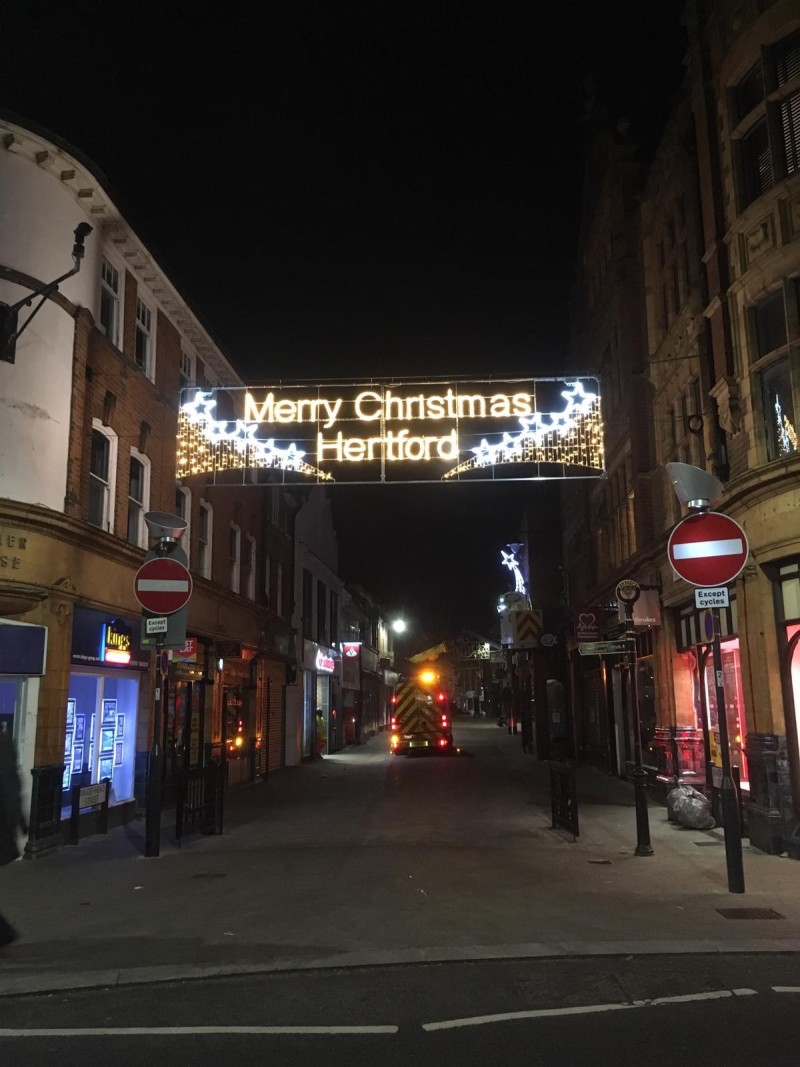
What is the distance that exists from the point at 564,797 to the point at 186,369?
12.2m

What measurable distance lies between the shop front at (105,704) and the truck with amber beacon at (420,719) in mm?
17140

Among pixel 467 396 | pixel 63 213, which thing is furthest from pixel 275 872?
pixel 63 213

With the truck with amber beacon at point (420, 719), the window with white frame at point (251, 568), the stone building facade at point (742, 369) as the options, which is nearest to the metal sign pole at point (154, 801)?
the stone building facade at point (742, 369)

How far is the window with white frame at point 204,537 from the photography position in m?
19.7

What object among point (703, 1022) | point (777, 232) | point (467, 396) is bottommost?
point (703, 1022)

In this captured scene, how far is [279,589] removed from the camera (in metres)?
27.2

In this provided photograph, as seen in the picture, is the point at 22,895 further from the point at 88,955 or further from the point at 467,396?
the point at 467,396

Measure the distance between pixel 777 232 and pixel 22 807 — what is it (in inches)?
509

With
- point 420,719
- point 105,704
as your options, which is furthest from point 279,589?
point 105,704

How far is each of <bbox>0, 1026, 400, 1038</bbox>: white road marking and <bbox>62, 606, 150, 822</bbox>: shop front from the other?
→ 7.65m

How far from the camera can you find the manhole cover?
823 centimetres

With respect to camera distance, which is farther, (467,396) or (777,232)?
(467,396)

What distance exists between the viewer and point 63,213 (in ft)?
44.4

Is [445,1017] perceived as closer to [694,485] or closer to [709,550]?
[709,550]
